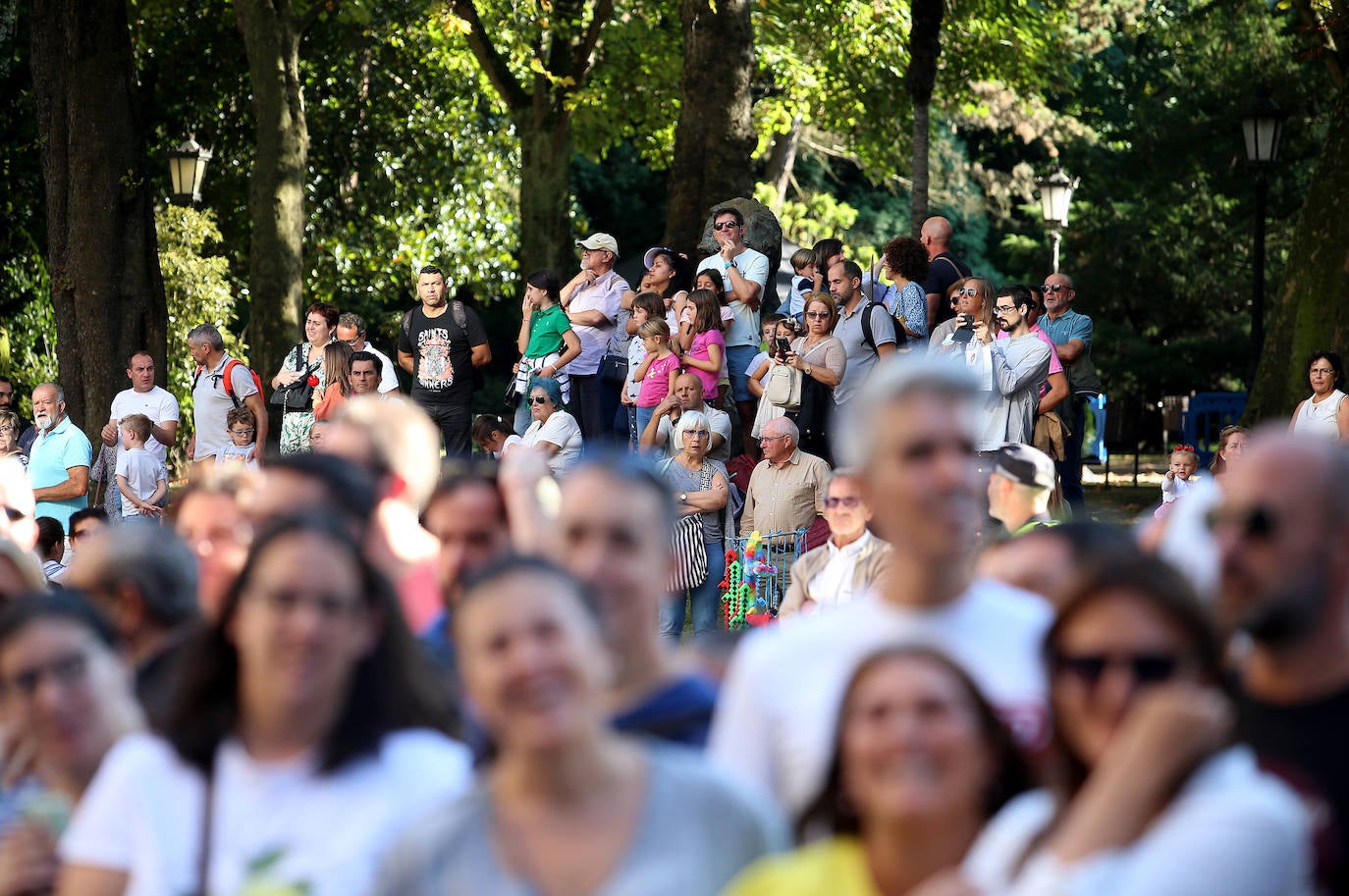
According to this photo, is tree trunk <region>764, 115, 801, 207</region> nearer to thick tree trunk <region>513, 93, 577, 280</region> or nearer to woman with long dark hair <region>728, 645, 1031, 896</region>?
thick tree trunk <region>513, 93, 577, 280</region>

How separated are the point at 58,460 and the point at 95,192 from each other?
13.5 ft

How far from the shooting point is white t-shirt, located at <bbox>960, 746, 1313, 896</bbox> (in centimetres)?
266

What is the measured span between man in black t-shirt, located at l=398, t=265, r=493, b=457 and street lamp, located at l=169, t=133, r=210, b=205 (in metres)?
8.47

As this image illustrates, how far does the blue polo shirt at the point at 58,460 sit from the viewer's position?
45.8 ft

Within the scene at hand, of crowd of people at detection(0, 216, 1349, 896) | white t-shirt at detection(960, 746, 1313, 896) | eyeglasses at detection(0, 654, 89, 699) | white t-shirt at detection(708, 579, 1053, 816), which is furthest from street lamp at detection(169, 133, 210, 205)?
white t-shirt at detection(960, 746, 1313, 896)

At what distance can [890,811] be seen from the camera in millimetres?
3006

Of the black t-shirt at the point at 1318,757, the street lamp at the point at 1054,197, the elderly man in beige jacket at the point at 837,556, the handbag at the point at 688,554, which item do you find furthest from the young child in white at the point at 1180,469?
the street lamp at the point at 1054,197

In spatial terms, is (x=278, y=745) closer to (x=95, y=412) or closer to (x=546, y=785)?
(x=546, y=785)

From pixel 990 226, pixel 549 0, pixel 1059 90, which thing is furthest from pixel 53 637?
pixel 990 226

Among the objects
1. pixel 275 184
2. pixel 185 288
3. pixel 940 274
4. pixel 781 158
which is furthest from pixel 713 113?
pixel 781 158

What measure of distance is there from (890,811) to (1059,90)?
34.3 m

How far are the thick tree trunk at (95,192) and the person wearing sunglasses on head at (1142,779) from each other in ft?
49.7

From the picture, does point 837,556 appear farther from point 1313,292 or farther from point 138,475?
point 1313,292

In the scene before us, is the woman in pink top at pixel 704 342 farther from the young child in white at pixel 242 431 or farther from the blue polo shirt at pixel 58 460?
the blue polo shirt at pixel 58 460
